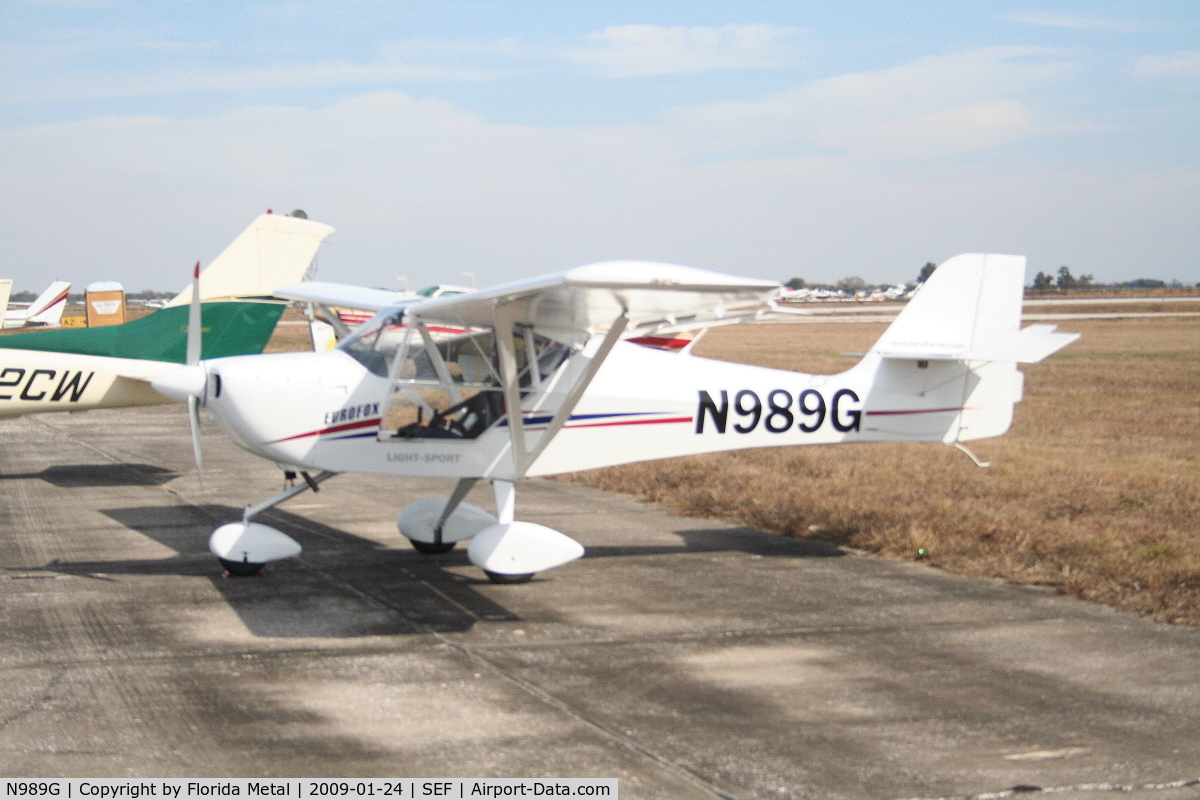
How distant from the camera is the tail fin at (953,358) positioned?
9688mm

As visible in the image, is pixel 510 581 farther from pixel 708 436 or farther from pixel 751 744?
pixel 751 744

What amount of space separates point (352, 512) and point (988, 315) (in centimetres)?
632

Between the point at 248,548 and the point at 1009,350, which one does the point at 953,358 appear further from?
the point at 248,548

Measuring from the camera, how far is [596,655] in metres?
6.68

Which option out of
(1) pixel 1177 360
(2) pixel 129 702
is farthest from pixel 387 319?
(1) pixel 1177 360

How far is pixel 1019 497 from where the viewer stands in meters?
11.7

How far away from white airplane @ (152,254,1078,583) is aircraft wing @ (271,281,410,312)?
52.3 inches

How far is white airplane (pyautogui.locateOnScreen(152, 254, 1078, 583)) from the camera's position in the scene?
26.4 ft

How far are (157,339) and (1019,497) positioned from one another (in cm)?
1024

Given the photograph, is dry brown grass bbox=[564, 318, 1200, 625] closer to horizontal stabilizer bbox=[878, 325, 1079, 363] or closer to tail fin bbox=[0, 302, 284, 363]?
horizontal stabilizer bbox=[878, 325, 1079, 363]

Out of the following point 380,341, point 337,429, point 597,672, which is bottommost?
point 597,672
